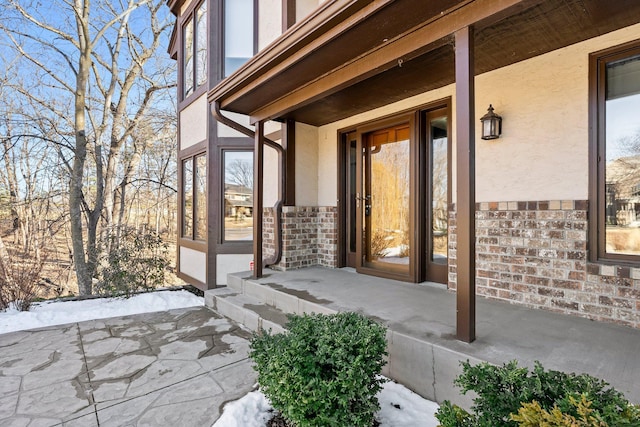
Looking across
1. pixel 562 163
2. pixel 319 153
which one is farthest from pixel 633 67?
pixel 319 153

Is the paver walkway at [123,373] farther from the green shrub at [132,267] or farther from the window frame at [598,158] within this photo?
the window frame at [598,158]

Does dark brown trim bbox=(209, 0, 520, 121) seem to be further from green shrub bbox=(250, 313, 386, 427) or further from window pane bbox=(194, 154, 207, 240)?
window pane bbox=(194, 154, 207, 240)

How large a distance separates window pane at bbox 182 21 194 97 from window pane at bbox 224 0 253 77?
1.22m

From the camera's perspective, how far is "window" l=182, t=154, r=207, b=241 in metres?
6.00

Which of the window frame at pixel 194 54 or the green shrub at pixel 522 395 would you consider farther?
the window frame at pixel 194 54

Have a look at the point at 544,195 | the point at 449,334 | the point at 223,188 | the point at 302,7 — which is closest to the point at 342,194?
the point at 223,188

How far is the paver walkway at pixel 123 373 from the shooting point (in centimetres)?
215

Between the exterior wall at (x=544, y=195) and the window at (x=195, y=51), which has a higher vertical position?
the window at (x=195, y=51)

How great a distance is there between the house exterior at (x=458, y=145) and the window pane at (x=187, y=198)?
2132 mm

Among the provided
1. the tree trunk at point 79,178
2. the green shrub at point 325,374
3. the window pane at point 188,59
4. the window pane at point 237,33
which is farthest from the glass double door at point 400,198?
the tree trunk at point 79,178

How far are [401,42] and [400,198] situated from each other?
6.79 feet

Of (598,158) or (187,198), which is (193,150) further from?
(598,158)

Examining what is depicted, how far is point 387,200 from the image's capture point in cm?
441

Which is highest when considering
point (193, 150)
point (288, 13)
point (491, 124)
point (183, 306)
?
point (288, 13)
